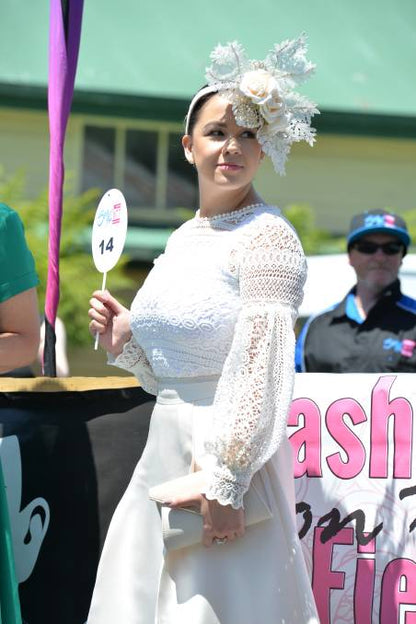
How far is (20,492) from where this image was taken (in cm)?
400

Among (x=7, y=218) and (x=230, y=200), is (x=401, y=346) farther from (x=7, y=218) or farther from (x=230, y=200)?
(x=7, y=218)

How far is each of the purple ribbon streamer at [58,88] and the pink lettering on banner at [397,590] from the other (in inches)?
61.1

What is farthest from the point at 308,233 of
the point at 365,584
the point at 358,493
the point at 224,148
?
the point at 224,148

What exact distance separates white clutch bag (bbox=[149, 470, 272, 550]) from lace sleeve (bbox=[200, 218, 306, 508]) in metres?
0.07

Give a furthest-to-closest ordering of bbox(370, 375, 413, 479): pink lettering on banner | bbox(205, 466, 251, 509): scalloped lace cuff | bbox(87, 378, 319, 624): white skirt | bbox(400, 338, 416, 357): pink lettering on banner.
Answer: bbox(400, 338, 416, 357): pink lettering on banner, bbox(370, 375, 413, 479): pink lettering on banner, bbox(87, 378, 319, 624): white skirt, bbox(205, 466, 251, 509): scalloped lace cuff

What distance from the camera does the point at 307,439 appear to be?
4.13 meters

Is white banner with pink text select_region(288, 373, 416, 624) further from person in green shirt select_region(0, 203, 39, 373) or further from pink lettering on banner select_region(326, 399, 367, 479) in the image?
person in green shirt select_region(0, 203, 39, 373)

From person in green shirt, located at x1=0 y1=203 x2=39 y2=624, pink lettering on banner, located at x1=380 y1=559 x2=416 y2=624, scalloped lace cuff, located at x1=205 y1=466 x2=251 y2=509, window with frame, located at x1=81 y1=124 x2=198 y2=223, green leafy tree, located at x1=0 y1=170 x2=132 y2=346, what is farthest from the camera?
window with frame, located at x1=81 y1=124 x2=198 y2=223

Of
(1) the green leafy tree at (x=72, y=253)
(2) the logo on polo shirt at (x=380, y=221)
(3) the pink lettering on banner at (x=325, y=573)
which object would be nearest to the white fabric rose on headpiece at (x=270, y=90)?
(3) the pink lettering on banner at (x=325, y=573)

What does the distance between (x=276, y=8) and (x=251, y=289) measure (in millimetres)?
15318

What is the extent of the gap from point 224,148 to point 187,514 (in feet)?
3.32

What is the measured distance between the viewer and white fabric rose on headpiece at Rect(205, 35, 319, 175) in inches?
121

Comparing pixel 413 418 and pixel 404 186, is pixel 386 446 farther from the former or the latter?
pixel 404 186

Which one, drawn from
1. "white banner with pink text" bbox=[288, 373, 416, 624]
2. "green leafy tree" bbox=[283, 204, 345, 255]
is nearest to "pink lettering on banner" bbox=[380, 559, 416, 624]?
"white banner with pink text" bbox=[288, 373, 416, 624]
